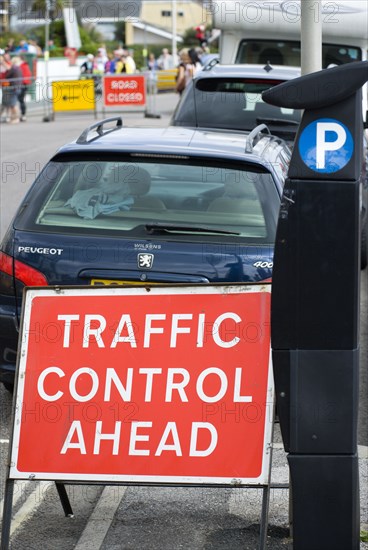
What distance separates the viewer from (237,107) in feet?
38.3

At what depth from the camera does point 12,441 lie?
4.48 metres

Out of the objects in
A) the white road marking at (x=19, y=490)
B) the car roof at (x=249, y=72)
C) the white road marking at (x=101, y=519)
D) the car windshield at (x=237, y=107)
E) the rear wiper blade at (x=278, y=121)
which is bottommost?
the white road marking at (x=19, y=490)

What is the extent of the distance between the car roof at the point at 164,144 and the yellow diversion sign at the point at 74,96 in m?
23.9

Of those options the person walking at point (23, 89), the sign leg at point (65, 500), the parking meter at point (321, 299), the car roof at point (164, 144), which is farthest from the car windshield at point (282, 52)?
the person walking at point (23, 89)

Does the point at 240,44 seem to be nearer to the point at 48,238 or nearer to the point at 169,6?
the point at 48,238

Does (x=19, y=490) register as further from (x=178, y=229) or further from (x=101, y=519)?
(x=178, y=229)

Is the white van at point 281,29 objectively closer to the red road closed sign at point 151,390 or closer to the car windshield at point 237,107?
the car windshield at point 237,107

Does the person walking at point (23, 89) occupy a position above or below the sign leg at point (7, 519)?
above

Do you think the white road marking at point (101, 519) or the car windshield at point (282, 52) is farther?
the car windshield at point (282, 52)

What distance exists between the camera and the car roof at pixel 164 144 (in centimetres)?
630

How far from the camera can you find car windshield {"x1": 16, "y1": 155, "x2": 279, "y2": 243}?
6.04 meters

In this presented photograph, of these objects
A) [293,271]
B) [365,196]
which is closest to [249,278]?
[293,271]

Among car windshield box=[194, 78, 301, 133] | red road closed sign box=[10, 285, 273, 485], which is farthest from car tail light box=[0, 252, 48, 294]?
car windshield box=[194, 78, 301, 133]

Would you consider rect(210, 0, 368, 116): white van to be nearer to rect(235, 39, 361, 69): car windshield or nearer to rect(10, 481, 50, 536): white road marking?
rect(235, 39, 361, 69): car windshield
